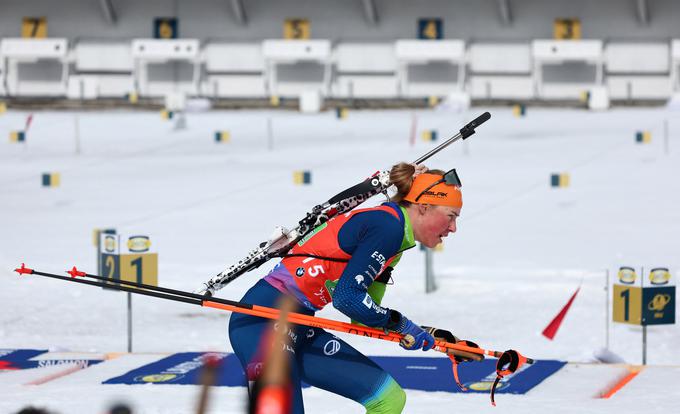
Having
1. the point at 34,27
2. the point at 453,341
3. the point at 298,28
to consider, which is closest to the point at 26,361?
the point at 453,341

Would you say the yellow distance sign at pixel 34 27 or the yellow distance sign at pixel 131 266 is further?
the yellow distance sign at pixel 34 27

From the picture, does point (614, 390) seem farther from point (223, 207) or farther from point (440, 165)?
point (440, 165)

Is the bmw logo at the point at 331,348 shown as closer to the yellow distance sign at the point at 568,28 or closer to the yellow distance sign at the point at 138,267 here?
the yellow distance sign at the point at 138,267

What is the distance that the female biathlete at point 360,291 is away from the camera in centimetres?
434

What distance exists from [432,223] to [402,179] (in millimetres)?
198

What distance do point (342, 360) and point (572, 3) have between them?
104ft

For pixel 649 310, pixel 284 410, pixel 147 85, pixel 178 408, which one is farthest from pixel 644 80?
pixel 284 410

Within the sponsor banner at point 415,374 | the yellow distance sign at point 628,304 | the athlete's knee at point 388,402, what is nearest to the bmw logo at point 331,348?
the athlete's knee at point 388,402

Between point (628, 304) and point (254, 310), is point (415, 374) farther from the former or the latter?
point (254, 310)

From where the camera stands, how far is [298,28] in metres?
36.1

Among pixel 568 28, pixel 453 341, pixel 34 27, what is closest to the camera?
pixel 453 341

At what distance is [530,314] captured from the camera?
10898 mm

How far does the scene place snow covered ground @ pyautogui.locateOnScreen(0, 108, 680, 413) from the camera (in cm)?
814

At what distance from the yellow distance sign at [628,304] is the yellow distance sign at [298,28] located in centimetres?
2823
